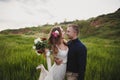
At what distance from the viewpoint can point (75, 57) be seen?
3.62 metres

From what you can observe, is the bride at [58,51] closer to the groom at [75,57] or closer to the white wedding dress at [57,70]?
the white wedding dress at [57,70]

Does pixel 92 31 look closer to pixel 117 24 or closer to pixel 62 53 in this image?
pixel 117 24

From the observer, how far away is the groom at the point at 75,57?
11.6 feet

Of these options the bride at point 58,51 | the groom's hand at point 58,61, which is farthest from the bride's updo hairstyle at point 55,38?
the groom's hand at point 58,61

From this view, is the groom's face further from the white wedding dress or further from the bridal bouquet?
the bridal bouquet

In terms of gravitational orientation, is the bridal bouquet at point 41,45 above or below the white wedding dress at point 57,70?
above

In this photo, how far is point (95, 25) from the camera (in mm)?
25469

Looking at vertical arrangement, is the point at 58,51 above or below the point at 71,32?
below

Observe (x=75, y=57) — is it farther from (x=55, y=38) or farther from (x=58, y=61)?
(x=55, y=38)

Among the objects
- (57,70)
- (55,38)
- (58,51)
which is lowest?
(57,70)

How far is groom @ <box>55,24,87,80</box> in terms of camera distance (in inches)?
140

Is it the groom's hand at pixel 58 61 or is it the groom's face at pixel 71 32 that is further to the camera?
the groom's hand at pixel 58 61

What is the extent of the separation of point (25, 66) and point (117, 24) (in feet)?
63.4

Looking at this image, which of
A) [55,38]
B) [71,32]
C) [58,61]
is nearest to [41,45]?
[55,38]
